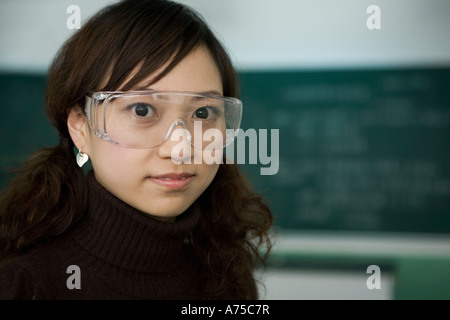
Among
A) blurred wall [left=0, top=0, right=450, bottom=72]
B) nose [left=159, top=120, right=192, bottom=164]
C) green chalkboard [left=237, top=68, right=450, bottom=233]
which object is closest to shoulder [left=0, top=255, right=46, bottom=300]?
nose [left=159, top=120, right=192, bottom=164]

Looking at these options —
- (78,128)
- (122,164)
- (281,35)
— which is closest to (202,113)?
(122,164)

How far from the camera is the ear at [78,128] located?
1101 millimetres

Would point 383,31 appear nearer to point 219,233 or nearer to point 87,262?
point 219,233

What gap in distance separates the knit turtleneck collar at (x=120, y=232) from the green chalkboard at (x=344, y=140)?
198cm

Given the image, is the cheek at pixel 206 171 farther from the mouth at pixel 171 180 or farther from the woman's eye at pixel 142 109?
the woman's eye at pixel 142 109

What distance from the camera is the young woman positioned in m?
0.98

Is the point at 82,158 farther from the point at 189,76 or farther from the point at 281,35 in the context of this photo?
the point at 281,35

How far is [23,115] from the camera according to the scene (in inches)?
126

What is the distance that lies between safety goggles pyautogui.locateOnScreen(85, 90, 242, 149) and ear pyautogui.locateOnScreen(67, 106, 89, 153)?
2.8 inches

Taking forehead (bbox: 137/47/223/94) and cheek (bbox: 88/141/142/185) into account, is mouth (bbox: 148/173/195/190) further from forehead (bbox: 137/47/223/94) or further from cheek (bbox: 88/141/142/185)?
forehead (bbox: 137/47/223/94)

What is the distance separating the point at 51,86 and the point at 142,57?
322mm

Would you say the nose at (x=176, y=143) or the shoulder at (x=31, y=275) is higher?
the nose at (x=176, y=143)

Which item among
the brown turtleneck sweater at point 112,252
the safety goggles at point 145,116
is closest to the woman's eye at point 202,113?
the safety goggles at point 145,116
